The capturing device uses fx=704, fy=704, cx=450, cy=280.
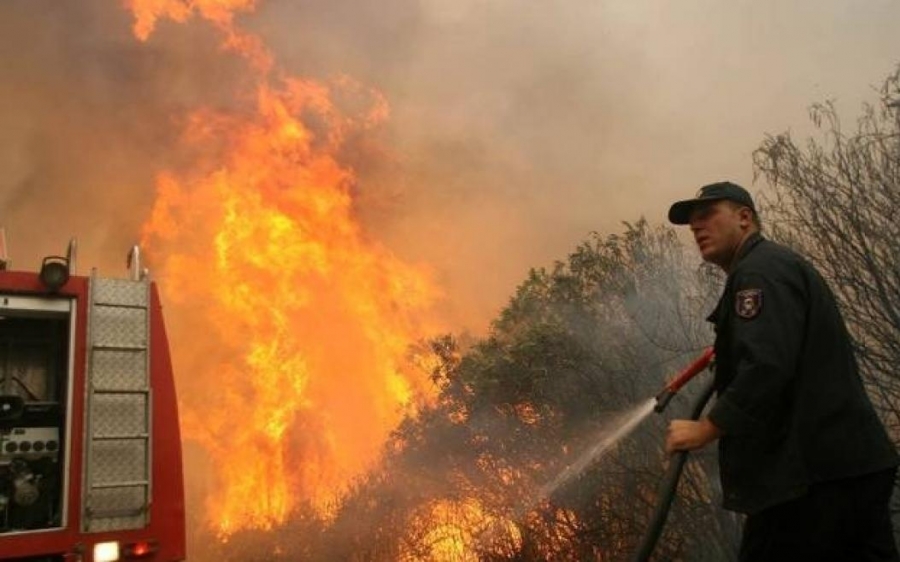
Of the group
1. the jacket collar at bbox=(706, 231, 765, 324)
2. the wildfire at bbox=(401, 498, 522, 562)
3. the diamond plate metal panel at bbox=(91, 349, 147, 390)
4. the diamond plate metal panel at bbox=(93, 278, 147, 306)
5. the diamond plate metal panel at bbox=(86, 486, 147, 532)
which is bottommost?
the wildfire at bbox=(401, 498, 522, 562)

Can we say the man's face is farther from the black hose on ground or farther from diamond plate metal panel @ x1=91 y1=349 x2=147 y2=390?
diamond plate metal panel @ x1=91 y1=349 x2=147 y2=390

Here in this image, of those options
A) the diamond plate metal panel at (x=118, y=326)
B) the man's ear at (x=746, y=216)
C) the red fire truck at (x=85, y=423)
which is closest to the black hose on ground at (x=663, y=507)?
the man's ear at (x=746, y=216)

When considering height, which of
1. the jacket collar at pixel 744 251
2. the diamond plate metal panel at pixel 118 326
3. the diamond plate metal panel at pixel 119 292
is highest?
the diamond plate metal panel at pixel 119 292

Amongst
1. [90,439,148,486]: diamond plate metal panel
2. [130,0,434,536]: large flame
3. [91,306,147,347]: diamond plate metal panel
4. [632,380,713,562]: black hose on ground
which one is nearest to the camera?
[632,380,713,562]: black hose on ground

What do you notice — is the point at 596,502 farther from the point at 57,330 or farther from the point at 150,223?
the point at 150,223

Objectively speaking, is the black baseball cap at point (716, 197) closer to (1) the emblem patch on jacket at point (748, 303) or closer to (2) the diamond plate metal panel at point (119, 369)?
(1) the emblem patch on jacket at point (748, 303)

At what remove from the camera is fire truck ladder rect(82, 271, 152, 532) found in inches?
150

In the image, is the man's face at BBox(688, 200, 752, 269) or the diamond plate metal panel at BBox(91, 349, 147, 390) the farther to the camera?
the diamond plate metal panel at BBox(91, 349, 147, 390)

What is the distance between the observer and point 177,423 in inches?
163

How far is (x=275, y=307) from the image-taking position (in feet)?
63.2

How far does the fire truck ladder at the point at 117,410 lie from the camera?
3.80m

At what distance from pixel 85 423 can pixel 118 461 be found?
28 cm

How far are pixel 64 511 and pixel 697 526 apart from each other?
22.1 ft

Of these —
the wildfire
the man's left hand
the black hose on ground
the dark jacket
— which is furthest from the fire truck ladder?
the wildfire
